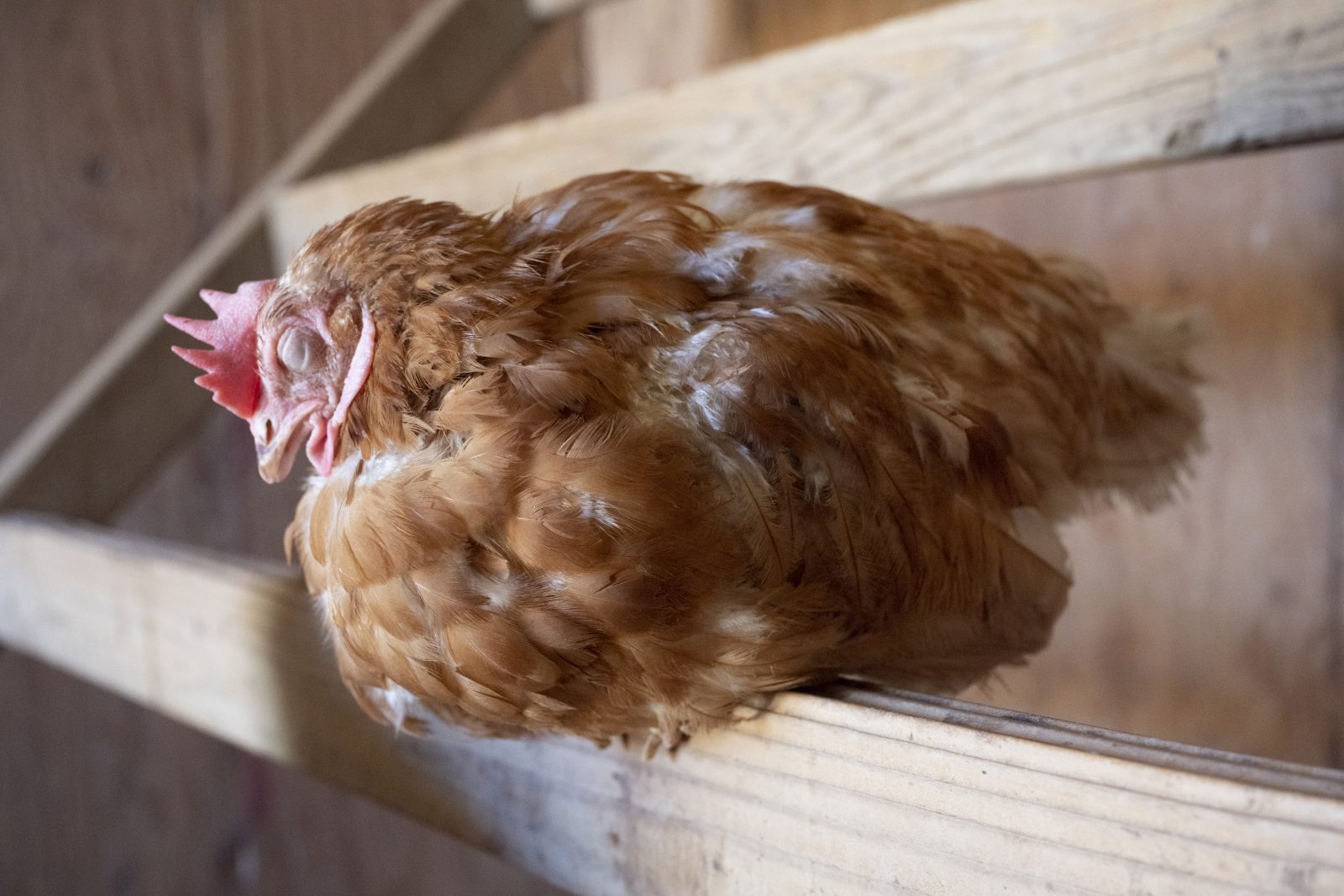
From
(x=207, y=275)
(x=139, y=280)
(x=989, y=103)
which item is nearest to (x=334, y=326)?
(x=989, y=103)

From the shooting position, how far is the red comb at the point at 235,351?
0.67 meters

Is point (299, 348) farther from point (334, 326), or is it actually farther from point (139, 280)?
point (139, 280)

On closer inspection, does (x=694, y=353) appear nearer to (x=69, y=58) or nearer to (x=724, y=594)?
(x=724, y=594)

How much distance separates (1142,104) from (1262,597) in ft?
2.57

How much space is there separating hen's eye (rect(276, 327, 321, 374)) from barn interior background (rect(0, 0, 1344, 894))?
32.0 inches

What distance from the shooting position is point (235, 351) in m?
0.67

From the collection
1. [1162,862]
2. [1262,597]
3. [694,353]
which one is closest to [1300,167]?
[1262,597]

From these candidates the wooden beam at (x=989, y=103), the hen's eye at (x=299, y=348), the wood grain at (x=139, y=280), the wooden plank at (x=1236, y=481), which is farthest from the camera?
the wood grain at (x=139, y=280)

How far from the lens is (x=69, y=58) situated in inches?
68.3

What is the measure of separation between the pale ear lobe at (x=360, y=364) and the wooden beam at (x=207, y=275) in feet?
2.70

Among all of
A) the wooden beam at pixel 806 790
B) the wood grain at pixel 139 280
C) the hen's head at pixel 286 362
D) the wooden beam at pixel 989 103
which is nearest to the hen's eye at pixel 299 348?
the hen's head at pixel 286 362

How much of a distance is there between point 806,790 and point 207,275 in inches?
43.8

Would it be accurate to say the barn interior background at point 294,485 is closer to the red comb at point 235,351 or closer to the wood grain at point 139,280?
the wood grain at point 139,280

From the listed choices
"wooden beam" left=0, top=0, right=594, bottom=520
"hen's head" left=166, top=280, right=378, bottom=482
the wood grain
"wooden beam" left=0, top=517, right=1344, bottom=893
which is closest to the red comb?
"hen's head" left=166, top=280, right=378, bottom=482
